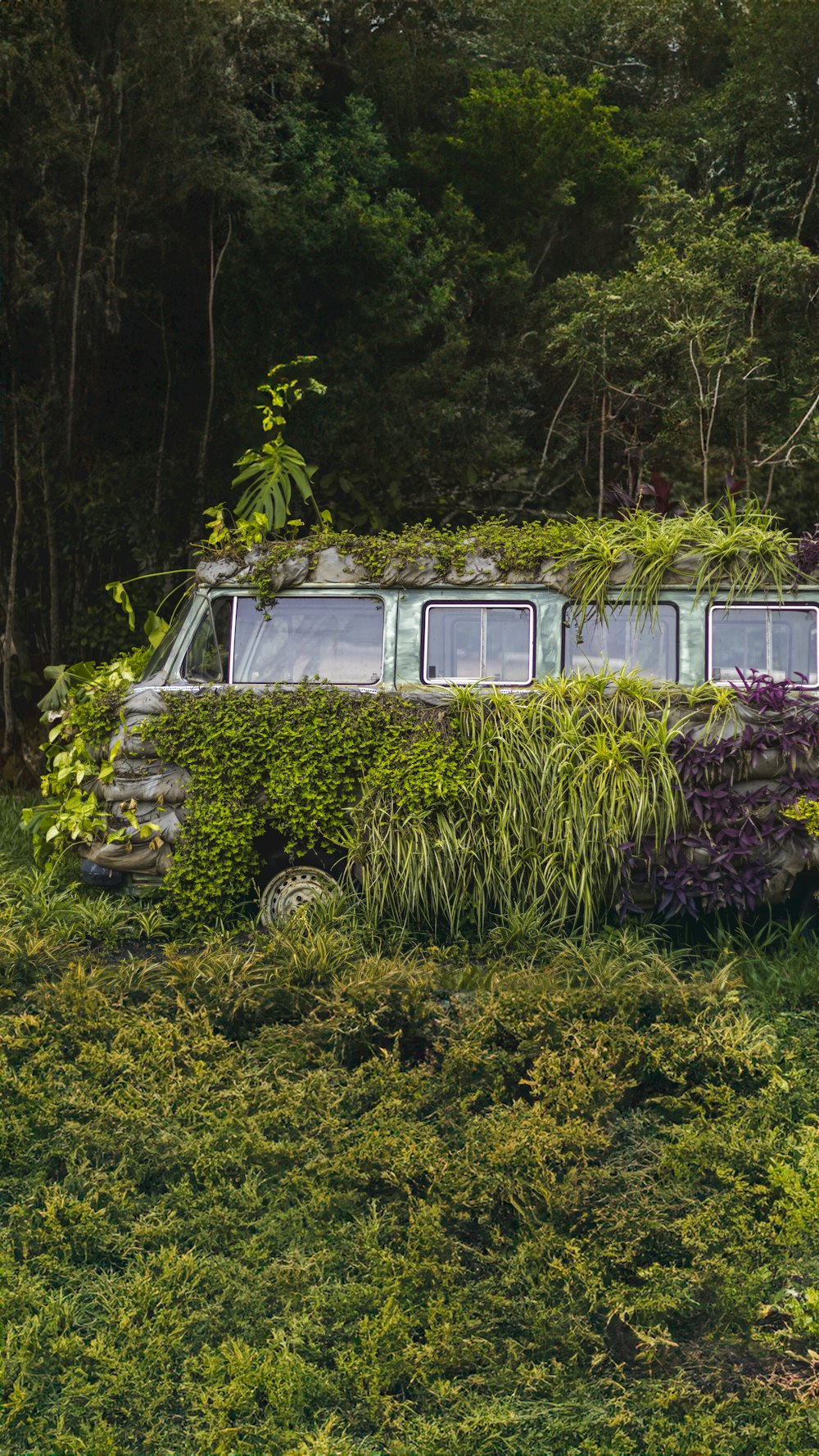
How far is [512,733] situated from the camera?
22.0 feet

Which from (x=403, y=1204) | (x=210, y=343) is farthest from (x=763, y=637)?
(x=210, y=343)

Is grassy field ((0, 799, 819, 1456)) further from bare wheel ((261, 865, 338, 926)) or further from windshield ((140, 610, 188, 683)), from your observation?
windshield ((140, 610, 188, 683))

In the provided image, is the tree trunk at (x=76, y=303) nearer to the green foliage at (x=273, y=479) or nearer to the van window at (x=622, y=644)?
the green foliage at (x=273, y=479)

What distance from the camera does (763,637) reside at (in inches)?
277

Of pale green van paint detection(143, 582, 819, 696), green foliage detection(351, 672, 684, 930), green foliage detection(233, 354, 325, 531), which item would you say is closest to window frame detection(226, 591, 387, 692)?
pale green van paint detection(143, 582, 819, 696)

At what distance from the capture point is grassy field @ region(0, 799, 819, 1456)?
3883 millimetres

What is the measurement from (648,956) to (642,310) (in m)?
6.53

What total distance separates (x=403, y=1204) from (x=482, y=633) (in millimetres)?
3357

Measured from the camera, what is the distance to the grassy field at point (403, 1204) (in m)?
3.88

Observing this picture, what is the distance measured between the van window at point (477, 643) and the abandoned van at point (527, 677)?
0.03 feet

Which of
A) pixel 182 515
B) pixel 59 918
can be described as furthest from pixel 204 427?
pixel 59 918

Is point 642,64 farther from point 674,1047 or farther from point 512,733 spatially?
point 674,1047

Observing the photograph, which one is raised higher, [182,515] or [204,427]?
[204,427]

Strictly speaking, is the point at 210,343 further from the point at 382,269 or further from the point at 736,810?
the point at 736,810
